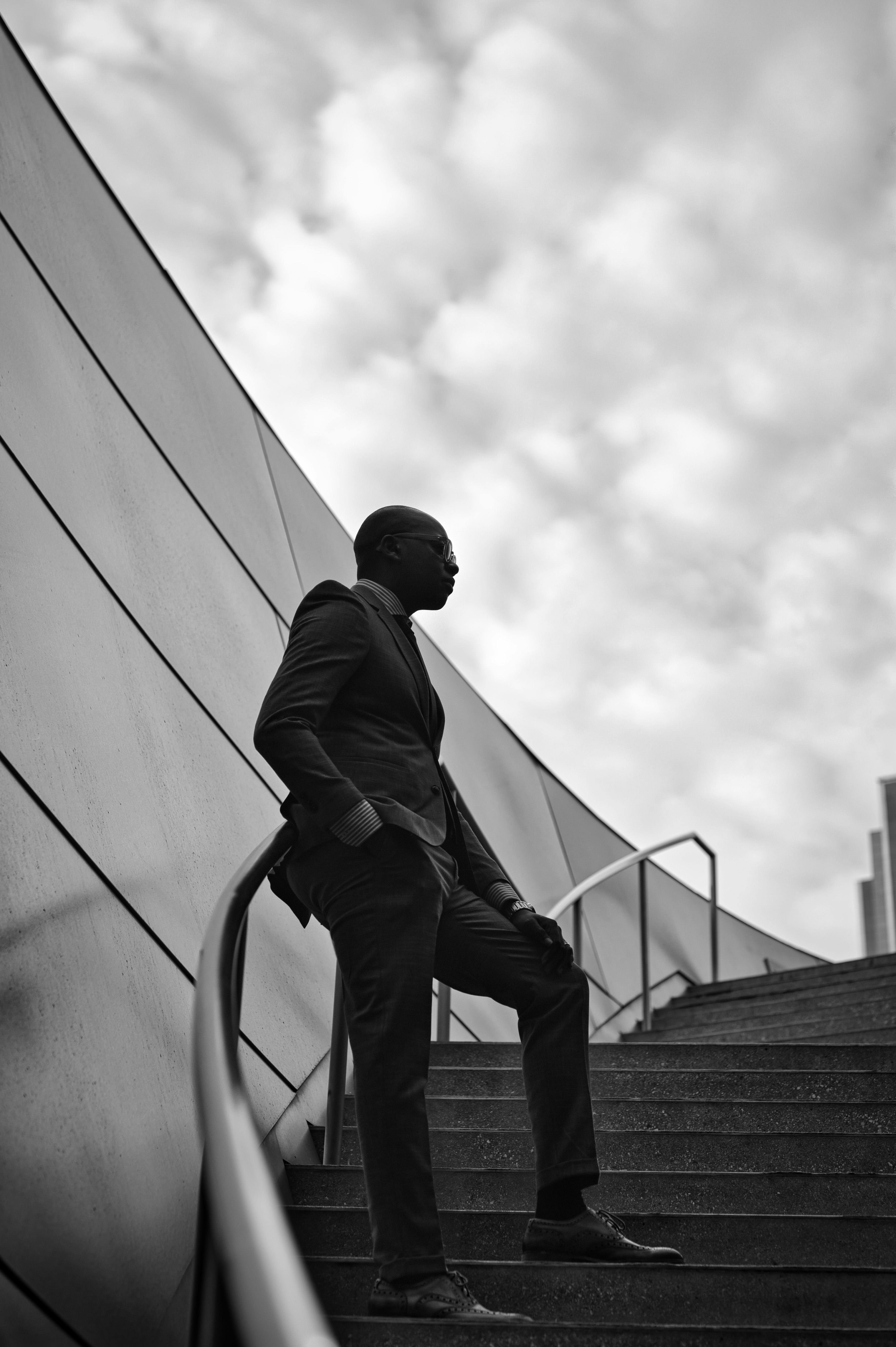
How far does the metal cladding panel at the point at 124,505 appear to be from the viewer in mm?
4270

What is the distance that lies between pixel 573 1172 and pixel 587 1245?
15cm

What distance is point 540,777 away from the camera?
32.8 ft

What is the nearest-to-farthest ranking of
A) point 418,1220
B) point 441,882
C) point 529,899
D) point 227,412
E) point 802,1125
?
point 418,1220
point 441,882
point 802,1125
point 227,412
point 529,899

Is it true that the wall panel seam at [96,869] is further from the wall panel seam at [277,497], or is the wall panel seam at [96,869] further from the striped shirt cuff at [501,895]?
the wall panel seam at [277,497]

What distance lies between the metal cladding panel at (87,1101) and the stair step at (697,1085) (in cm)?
128

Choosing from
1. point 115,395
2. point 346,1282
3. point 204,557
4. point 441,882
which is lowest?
point 346,1282

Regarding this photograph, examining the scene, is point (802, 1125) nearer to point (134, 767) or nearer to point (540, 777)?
point (134, 767)

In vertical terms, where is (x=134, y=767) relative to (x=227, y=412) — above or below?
below

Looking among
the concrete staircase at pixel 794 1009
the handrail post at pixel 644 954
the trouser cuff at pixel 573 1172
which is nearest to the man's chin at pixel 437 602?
the trouser cuff at pixel 573 1172

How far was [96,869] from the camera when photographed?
3373 millimetres

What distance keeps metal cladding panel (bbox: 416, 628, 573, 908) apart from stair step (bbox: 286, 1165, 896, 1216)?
175 inches

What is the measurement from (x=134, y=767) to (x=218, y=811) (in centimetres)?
69

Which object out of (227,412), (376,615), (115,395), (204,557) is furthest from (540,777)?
(376,615)

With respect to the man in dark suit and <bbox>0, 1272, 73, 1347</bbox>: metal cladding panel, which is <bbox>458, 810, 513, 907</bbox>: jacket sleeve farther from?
<bbox>0, 1272, 73, 1347</bbox>: metal cladding panel
